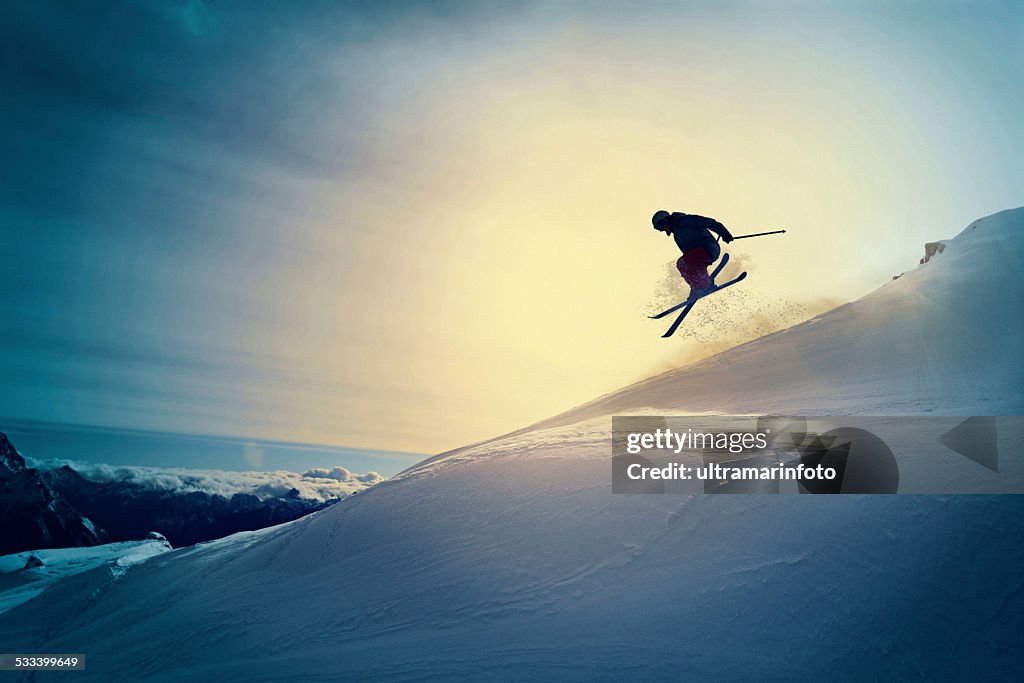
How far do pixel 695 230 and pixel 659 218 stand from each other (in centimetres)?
95

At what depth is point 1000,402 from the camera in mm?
11938

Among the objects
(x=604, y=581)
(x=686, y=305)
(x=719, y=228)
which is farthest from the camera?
(x=686, y=305)

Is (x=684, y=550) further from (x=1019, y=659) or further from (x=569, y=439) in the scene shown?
(x=569, y=439)

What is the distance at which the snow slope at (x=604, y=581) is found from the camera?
7.01 m

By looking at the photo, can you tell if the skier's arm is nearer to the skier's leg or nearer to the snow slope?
the skier's leg

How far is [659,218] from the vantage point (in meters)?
14.1

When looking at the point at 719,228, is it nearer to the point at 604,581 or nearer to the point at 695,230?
the point at 695,230

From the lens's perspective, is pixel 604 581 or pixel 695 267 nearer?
pixel 604 581

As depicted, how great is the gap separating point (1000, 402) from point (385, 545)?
537 inches

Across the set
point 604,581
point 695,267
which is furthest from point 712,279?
point 604,581

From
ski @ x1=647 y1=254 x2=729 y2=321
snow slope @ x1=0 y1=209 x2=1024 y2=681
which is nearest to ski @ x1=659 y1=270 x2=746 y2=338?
ski @ x1=647 y1=254 x2=729 y2=321

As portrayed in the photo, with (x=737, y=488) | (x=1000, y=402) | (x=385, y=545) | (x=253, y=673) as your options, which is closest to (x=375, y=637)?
(x=253, y=673)

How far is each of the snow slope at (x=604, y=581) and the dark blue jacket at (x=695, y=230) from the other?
15.2 feet

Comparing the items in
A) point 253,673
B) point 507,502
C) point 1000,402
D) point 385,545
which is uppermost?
point 1000,402
